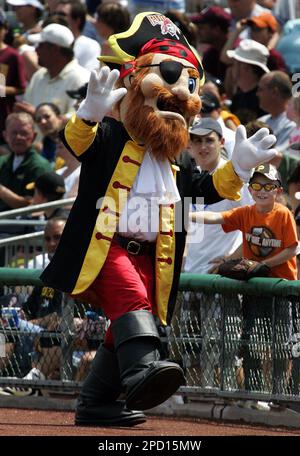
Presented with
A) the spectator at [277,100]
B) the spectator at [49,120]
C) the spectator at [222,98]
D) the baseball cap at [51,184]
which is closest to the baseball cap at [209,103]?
the spectator at [222,98]

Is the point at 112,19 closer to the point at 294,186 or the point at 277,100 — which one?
the point at 277,100

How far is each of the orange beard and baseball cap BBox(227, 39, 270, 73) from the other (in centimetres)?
383

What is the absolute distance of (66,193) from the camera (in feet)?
32.7

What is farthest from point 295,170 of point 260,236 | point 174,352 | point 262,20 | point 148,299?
point 262,20

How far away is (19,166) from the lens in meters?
10.3

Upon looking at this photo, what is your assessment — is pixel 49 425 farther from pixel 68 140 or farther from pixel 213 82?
pixel 213 82

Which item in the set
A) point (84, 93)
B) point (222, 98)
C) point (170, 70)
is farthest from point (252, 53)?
point (170, 70)

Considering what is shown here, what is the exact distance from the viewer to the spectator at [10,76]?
38.6ft

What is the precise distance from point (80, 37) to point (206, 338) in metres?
5.30

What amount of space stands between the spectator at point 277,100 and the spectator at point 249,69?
0.49 m

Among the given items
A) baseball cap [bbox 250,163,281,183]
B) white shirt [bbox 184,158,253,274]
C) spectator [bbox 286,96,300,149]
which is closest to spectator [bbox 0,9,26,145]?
spectator [bbox 286,96,300,149]

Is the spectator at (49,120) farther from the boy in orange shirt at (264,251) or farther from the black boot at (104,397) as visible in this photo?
the black boot at (104,397)

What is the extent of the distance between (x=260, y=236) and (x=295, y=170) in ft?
3.87

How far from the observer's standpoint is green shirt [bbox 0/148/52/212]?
10.2 metres
